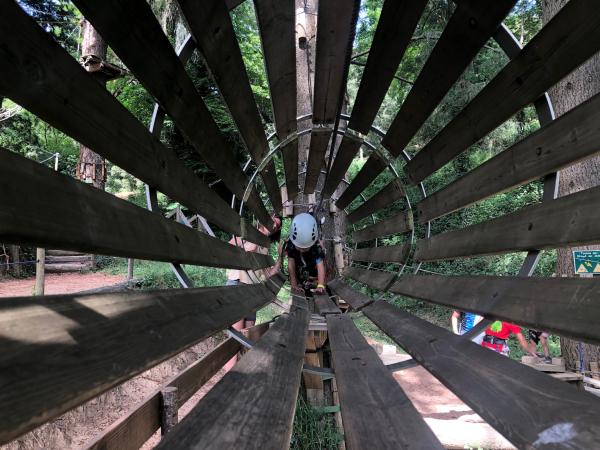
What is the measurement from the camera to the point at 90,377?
2.80 ft

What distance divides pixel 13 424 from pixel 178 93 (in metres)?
1.37

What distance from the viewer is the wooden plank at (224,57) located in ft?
5.25

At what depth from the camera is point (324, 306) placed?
3.94 meters

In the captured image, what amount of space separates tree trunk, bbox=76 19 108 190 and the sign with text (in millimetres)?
7544

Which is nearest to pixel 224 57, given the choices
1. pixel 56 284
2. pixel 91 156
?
pixel 91 156

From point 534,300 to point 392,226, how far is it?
9.40 ft

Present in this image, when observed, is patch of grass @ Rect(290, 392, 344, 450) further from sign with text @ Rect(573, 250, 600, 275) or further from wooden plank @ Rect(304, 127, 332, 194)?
sign with text @ Rect(573, 250, 600, 275)

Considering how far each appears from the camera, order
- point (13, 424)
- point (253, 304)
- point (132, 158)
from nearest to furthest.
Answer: point (13, 424)
point (132, 158)
point (253, 304)

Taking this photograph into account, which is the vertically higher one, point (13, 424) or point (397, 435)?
point (13, 424)

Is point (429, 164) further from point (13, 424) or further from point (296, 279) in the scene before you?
point (296, 279)

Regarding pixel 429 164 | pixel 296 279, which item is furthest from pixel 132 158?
pixel 296 279

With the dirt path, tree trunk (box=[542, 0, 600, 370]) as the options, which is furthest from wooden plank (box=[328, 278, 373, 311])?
the dirt path

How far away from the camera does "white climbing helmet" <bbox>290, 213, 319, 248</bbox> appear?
205 inches

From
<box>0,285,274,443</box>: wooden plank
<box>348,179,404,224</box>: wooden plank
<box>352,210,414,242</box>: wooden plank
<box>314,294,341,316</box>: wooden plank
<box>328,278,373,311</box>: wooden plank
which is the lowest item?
<box>314,294,341,316</box>: wooden plank
